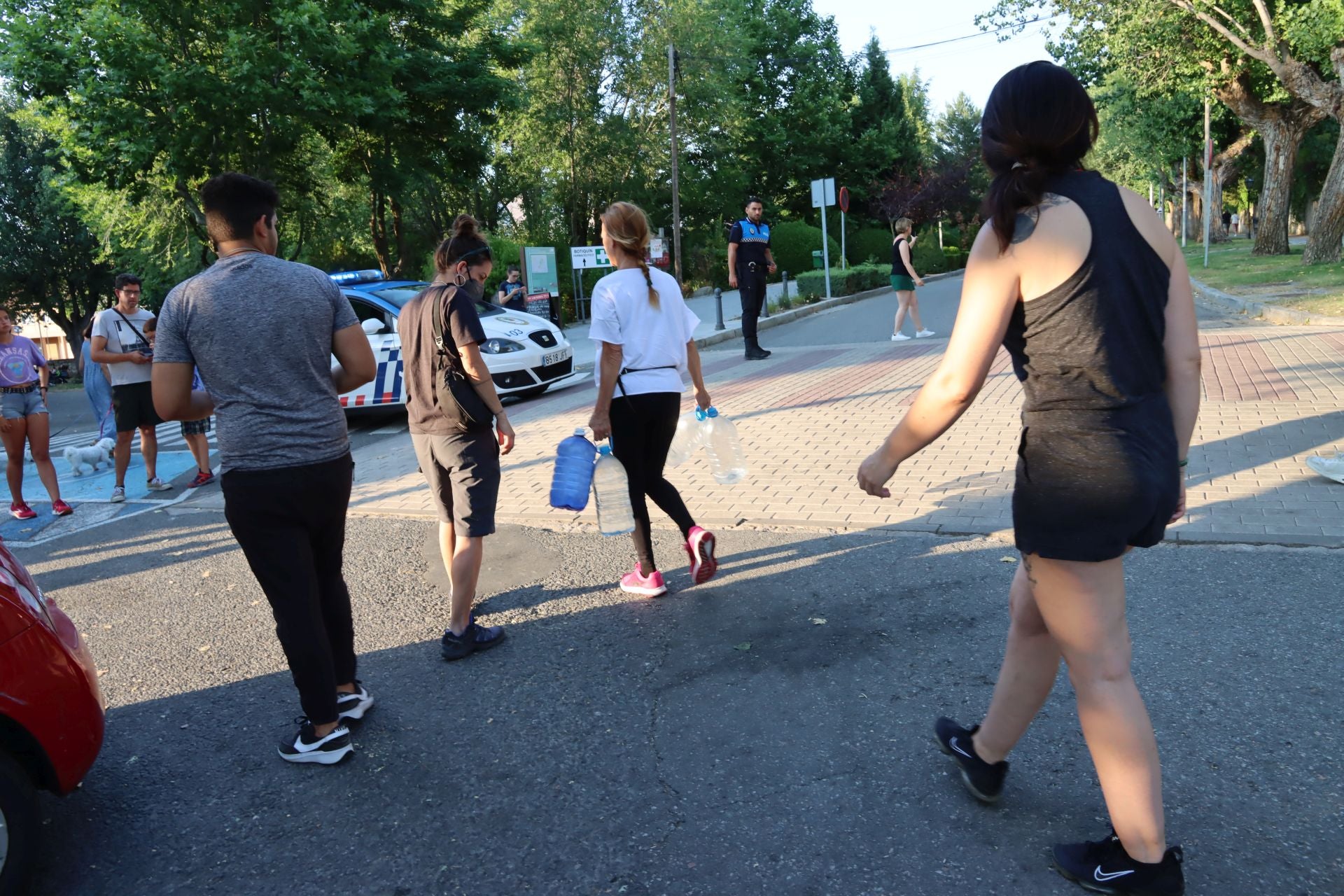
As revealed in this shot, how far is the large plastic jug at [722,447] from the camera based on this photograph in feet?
19.5

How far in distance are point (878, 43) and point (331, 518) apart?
52.1 m

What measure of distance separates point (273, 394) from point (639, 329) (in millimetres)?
1739

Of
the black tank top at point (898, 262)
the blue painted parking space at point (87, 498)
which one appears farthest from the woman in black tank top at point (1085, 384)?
the black tank top at point (898, 262)

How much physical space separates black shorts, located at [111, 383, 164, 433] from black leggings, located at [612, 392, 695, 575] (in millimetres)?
5440

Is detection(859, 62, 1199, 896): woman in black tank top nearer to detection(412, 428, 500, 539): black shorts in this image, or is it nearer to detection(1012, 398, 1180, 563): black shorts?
detection(1012, 398, 1180, 563): black shorts

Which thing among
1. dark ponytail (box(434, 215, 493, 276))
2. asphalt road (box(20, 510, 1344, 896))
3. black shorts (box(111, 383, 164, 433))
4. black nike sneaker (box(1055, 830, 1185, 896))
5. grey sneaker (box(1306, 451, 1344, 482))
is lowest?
asphalt road (box(20, 510, 1344, 896))

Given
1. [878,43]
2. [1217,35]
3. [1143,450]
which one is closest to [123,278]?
[1143,450]

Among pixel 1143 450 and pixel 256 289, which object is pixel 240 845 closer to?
pixel 256 289

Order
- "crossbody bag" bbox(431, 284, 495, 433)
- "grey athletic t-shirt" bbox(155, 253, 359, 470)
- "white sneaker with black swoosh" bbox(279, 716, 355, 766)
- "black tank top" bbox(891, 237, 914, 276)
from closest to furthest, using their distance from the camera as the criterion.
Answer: "grey athletic t-shirt" bbox(155, 253, 359, 470) < "white sneaker with black swoosh" bbox(279, 716, 355, 766) < "crossbody bag" bbox(431, 284, 495, 433) < "black tank top" bbox(891, 237, 914, 276)

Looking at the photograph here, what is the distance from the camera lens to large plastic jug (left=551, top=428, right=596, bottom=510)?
4.58m

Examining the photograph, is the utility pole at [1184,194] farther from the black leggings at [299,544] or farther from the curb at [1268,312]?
the black leggings at [299,544]

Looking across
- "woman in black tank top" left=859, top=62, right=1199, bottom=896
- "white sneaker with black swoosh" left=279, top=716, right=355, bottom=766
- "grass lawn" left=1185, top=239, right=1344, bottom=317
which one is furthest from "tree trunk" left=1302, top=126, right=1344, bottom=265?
"white sneaker with black swoosh" left=279, top=716, right=355, bottom=766

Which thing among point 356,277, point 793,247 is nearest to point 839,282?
point 793,247

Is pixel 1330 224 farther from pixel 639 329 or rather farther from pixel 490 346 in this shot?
pixel 639 329
